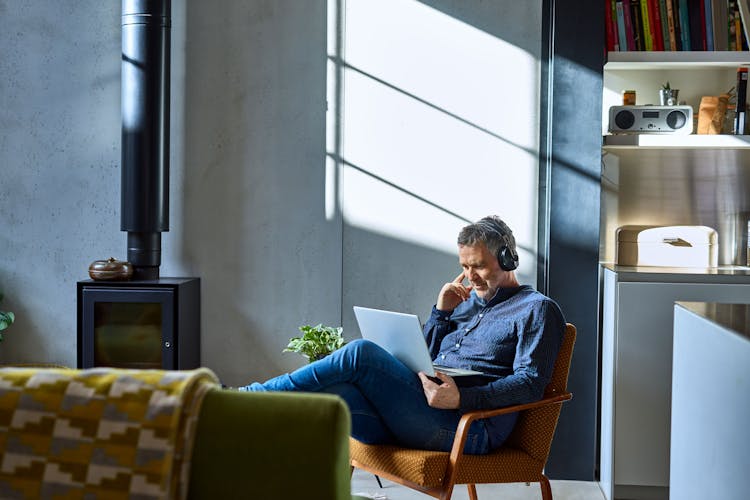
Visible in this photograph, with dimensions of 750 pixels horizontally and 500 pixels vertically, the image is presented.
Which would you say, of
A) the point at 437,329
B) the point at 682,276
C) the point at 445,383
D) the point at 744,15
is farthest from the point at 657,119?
the point at 445,383

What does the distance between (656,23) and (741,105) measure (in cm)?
54

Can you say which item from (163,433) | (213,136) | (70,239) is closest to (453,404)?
(163,433)

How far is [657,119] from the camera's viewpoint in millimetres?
4145

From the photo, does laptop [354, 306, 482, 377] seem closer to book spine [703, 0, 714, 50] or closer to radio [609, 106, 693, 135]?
radio [609, 106, 693, 135]

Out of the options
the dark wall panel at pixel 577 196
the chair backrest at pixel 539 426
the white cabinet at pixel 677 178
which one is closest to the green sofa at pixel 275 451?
the chair backrest at pixel 539 426

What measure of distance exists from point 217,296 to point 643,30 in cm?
250

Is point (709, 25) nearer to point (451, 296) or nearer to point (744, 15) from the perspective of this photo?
point (744, 15)

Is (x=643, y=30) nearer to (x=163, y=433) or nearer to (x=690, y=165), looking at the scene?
(x=690, y=165)

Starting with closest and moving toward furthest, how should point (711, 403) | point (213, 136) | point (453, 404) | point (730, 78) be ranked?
point (711, 403) → point (453, 404) → point (730, 78) → point (213, 136)

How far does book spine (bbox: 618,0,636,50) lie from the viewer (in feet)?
→ 13.9

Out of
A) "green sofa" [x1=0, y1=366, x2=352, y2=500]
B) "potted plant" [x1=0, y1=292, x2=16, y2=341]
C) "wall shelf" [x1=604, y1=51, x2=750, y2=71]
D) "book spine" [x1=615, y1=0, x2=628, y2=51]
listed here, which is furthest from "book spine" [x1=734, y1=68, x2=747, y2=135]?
"potted plant" [x1=0, y1=292, x2=16, y2=341]

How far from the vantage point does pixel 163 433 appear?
5.03 ft

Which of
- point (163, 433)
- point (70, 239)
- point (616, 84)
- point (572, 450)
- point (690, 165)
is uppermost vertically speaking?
point (616, 84)

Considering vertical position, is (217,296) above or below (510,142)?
below
